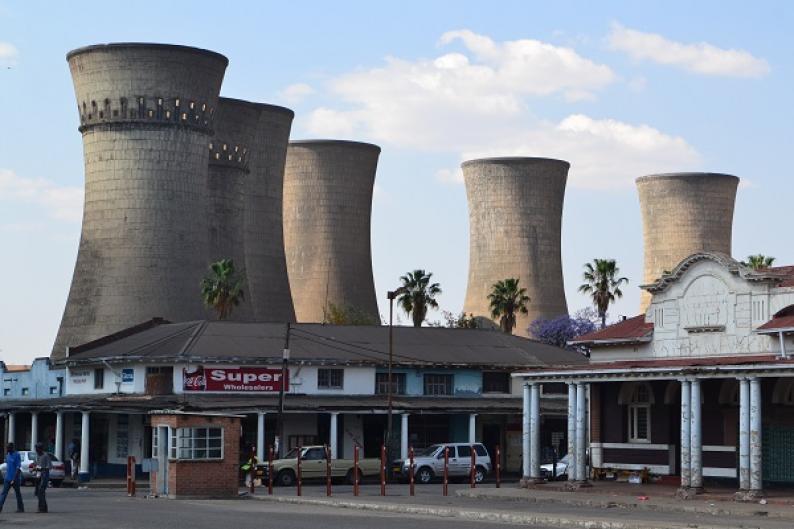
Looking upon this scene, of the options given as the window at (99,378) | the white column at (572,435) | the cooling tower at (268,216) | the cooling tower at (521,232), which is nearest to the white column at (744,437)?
the white column at (572,435)

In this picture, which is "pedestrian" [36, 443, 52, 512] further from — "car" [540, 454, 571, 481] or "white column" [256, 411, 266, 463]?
"white column" [256, 411, 266, 463]

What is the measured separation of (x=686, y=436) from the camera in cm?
4206

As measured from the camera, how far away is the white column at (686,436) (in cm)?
4156

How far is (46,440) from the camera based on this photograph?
7206 centimetres

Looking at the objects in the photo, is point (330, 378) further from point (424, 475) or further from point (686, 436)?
point (686, 436)

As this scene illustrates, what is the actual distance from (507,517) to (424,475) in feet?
77.8

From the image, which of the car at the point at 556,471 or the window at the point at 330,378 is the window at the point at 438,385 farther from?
the car at the point at 556,471

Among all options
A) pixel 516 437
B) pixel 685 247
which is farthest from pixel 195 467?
pixel 685 247

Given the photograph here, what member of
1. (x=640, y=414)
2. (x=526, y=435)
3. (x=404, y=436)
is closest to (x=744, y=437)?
(x=640, y=414)

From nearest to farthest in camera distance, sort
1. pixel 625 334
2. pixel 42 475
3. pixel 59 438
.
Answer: pixel 42 475, pixel 625 334, pixel 59 438

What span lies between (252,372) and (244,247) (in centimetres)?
3772

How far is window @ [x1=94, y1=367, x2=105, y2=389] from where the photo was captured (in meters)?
68.9

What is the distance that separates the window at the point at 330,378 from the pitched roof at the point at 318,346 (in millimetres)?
508

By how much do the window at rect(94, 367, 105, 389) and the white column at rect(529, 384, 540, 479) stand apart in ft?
86.2
